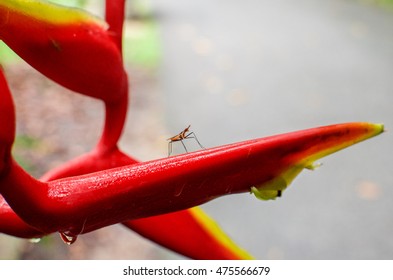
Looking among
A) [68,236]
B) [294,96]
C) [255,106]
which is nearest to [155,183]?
[68,236]

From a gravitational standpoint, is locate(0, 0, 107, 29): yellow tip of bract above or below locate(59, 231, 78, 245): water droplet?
above

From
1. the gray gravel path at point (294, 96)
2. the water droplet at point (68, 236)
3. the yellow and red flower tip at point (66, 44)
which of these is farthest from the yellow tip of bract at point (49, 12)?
the gray gravel path at point (294, 96)

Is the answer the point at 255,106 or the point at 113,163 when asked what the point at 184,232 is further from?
the point at 255,106

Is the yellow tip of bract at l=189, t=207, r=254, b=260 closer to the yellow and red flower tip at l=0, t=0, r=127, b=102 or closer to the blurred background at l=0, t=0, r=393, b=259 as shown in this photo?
the yellow and red flower tip at l=0, t=0, r=127, b=102

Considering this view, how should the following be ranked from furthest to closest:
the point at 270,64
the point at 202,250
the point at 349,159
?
the point at 270,64, the point at 349,159, the point at 202,250

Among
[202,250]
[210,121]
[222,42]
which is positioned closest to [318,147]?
[202,250]

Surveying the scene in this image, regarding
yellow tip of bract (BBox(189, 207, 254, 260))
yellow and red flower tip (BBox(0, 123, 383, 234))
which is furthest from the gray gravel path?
yellow and red flower tip (BBox(0, 123, 383, 234))
